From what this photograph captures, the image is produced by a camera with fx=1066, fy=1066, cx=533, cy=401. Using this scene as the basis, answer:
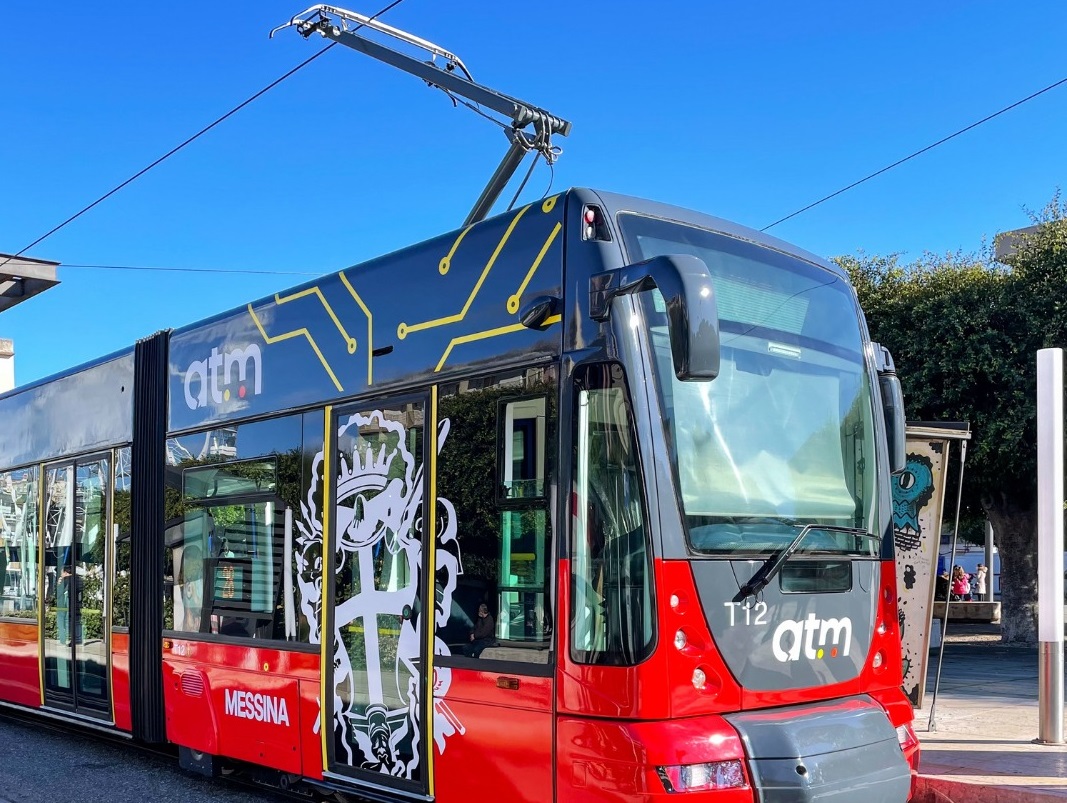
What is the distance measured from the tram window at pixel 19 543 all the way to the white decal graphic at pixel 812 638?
7.72 metres

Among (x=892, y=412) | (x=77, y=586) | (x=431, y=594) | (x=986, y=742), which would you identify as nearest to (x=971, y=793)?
(x=986, y=742)

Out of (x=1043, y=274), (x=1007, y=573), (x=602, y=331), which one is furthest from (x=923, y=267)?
(x=602, y=331)

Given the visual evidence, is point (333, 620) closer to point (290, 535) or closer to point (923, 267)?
point (290, 535)

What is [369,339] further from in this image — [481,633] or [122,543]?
[122,543]

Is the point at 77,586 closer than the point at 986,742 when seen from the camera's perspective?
No

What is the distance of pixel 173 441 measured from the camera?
8.05 metres

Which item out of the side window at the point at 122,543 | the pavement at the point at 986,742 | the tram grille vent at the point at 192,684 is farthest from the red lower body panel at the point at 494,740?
the side window at the point at 122,543

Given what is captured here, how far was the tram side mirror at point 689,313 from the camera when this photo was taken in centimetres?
423

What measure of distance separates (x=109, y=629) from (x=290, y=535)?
2987mm

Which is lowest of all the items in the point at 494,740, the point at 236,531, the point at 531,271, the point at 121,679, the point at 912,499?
the point at 121,679

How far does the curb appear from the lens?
6.48 metres

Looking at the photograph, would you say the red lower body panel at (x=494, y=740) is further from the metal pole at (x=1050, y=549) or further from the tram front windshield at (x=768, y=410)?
the metal pole at (x=1050, y=549)

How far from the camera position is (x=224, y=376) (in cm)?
754

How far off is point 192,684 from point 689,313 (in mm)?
5007
